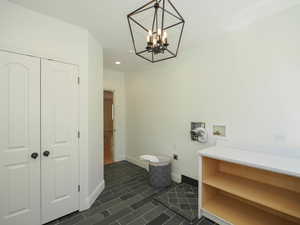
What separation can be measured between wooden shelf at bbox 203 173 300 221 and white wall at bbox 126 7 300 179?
0.47m

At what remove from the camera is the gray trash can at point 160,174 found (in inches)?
111

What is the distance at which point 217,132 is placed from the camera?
97.2 inches

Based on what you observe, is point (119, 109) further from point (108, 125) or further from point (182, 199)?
point (182, 199)

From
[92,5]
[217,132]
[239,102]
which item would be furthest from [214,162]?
[92,5]

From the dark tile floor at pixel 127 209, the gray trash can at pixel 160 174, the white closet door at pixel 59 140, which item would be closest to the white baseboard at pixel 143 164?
the gray trash can at pixel 160 174

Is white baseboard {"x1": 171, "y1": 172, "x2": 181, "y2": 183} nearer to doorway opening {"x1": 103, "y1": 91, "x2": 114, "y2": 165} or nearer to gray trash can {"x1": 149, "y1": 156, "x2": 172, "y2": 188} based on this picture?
gray trash can {"x1": 149, "y1": 156, "x2": 172, "y2": 188}

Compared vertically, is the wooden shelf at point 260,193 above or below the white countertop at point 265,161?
below

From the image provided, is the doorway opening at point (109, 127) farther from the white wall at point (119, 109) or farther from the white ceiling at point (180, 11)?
the white ceiling at point (180, 11)

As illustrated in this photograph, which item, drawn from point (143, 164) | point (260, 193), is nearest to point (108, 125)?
point (143, 164)

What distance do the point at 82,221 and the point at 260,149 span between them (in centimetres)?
265

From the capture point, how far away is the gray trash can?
2.82 metres

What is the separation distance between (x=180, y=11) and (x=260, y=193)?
243 centimetres

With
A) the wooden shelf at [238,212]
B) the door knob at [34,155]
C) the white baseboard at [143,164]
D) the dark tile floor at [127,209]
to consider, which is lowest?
the dark tile floor at [127,209]

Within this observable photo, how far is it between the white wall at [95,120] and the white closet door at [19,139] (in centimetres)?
70
